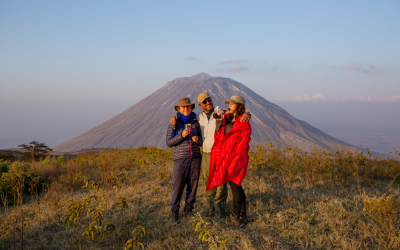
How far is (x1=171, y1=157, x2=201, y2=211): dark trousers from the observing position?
3.59 metres

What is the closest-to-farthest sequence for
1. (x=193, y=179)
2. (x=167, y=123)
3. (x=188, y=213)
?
(x=193, y=179)
(x=188, y=213)
(x=167, y=123)

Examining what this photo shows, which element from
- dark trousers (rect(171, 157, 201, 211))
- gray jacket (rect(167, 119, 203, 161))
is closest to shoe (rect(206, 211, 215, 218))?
dark trousers (rect(171, 157, 201, 211))

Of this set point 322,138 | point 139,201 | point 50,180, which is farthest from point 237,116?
point 322,138

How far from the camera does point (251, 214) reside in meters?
3.80

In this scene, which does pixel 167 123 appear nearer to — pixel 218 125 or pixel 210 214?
pixel 210 214

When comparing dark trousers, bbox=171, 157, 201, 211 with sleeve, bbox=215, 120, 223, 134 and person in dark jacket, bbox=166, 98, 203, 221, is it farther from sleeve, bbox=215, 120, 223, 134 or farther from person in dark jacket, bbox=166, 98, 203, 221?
sleeve, bbox=215, 120, 223, 134

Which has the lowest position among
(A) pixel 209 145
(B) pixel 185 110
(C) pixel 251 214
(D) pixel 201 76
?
(C) pixel 251 214

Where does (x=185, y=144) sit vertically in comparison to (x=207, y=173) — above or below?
above

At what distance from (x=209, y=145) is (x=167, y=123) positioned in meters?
70.6

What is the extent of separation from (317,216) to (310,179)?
220 cm

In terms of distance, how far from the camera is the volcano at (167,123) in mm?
70875

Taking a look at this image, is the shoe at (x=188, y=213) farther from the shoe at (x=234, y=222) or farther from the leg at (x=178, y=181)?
the shoe at (x=234, y=222)

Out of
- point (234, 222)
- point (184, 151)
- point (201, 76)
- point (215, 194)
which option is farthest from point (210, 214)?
point (201, 76)

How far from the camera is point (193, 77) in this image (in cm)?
10688
